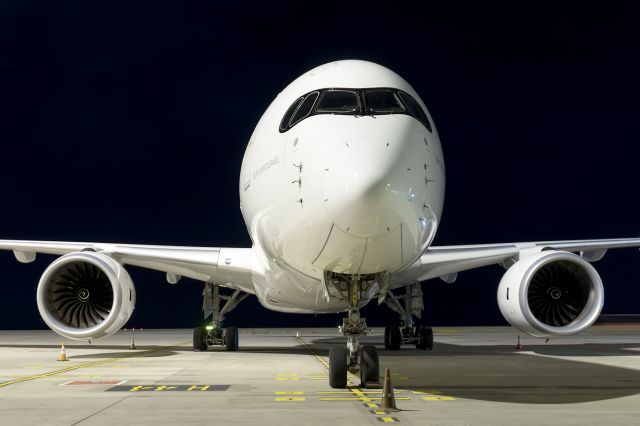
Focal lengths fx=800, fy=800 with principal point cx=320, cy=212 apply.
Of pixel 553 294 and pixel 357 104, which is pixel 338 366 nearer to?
pixel 357 104

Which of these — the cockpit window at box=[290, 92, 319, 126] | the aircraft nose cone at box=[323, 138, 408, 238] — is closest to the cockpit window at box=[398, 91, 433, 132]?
the cockpit window at box=[290, 92, 319, 126]

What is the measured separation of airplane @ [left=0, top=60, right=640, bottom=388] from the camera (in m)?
8.26

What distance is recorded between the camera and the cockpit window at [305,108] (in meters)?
9.57

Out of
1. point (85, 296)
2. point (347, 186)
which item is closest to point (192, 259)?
point (85, 296)

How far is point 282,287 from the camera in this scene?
13.7m

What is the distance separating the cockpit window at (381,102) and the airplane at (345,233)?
0.9 inches

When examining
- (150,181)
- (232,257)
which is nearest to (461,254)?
(232,257)

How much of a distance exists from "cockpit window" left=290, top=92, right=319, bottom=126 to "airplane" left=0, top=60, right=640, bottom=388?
0.07ft

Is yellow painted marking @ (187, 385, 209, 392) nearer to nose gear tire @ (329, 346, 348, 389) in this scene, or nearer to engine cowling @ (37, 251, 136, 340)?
nose gear tire @ (329, 346, 348, 389)

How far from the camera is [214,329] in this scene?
18.7 meters

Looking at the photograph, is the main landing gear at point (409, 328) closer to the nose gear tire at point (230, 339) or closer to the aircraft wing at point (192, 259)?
the nose gear tire at point (230, 339)

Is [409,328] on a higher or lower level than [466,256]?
lower

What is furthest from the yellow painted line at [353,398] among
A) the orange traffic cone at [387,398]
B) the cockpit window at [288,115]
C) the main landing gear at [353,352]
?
the cockpit window at [288,115]

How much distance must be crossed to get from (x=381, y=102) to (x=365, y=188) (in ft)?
→ 5.82
